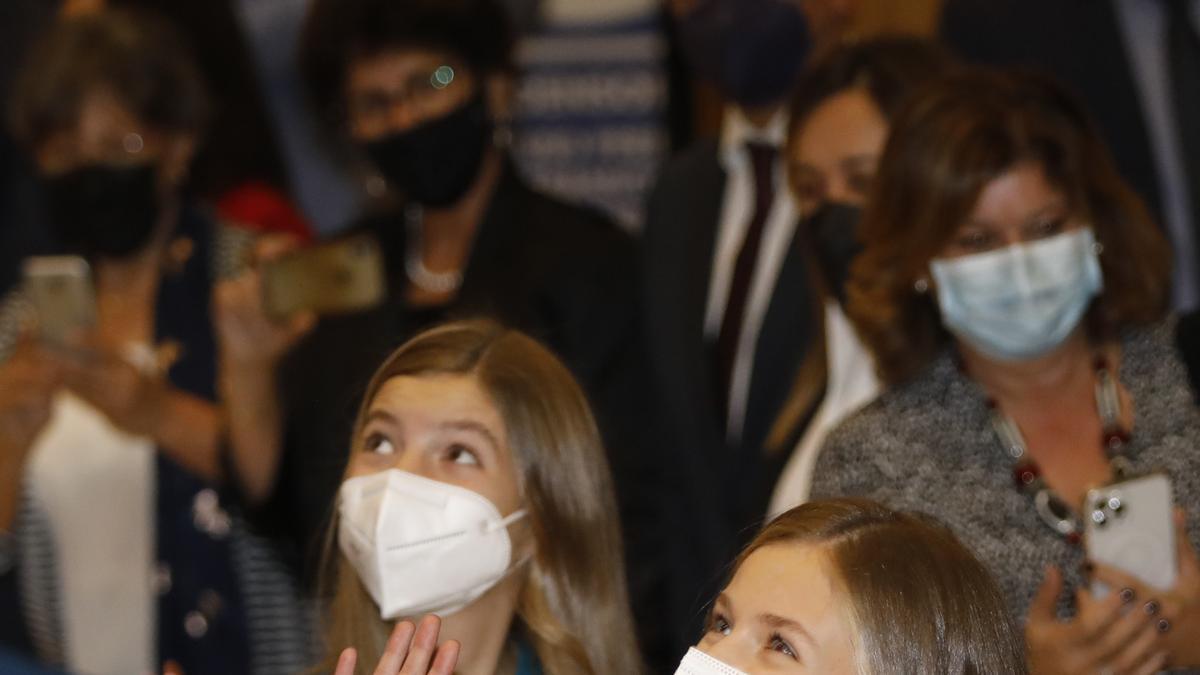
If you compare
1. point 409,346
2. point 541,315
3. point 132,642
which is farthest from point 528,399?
point 132,642

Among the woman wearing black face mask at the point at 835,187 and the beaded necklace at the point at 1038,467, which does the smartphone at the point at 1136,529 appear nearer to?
the beaded necklace at the point at 1038,467

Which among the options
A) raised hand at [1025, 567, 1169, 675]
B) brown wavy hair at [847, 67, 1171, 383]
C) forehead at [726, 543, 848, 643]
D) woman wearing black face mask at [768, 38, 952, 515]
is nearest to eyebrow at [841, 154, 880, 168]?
woman wearing black face mask at [768, 38, 952, 515]

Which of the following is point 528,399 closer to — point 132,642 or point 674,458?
point 674,458

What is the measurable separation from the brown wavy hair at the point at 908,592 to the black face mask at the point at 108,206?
7.12ft

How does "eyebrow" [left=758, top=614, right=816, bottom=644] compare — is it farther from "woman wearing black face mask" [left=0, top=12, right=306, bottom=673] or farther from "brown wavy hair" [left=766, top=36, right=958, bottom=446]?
"woman wearing black face mask" [left=0, top=12, right=306, bottom=673]

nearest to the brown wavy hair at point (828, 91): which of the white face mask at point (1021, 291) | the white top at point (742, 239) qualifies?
the white top at point (742, 239)

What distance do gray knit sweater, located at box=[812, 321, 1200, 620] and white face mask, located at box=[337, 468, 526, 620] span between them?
54cm

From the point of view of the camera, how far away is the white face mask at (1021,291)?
3.05 metres

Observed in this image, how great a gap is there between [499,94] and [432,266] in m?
0.39

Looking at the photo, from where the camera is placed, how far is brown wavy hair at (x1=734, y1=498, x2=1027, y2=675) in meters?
2.28

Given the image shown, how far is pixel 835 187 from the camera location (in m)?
3.63

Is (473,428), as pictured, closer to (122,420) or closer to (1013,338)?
(1013,338)

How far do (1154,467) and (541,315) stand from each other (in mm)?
1341

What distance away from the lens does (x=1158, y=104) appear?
437 cm
